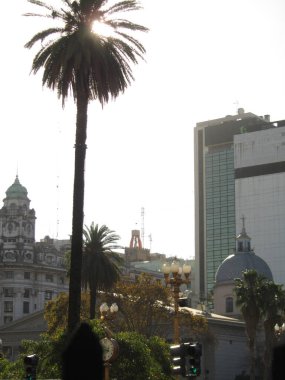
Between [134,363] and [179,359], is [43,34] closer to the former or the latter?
[134,363]

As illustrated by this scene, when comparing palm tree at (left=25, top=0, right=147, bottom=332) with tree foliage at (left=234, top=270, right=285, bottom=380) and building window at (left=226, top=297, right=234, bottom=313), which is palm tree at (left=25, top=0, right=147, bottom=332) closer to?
tree foliage at (left=234, top=270, right=285, bottom=380)

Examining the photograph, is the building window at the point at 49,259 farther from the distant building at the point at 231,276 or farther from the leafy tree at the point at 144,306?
the leafy tree at the point at 144,306

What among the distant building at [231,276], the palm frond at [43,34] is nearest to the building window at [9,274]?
the distant building at [231,276]

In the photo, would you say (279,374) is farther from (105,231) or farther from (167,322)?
(167,322)

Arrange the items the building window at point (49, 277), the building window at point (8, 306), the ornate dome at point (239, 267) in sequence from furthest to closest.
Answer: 1. the building window at point (49, 277)
2. the building window at point (8, 306)
3. the ornate dome at point (239, 267)

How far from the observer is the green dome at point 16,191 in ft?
557

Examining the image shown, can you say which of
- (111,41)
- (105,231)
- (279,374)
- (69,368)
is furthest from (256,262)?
(279,374)

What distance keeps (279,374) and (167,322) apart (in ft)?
256

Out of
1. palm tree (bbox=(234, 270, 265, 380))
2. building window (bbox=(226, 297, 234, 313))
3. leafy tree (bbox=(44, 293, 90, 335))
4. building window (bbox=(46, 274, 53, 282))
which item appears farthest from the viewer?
building window (bbox=(46, 274, 53, 282))

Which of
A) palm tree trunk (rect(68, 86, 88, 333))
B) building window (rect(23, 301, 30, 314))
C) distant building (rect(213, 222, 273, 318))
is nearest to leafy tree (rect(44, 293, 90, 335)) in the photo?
distant building (rect(213, 222, 273, 318))

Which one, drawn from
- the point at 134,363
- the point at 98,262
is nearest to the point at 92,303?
the point at 98,262

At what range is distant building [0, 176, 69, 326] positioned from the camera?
6166 inches

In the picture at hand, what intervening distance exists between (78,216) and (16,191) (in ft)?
421

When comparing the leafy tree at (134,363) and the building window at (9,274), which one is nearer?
the leafy tree at (134,363)
